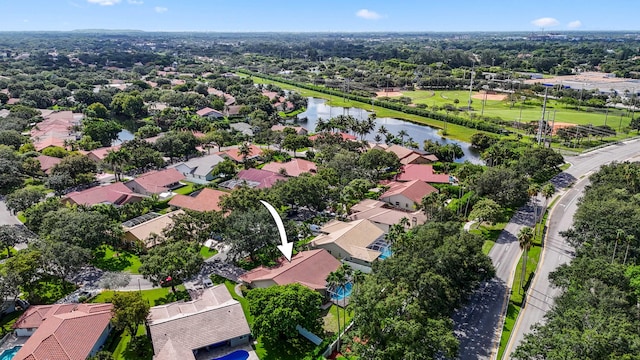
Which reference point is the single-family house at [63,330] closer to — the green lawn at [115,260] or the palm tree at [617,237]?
the green lawn at [115,260]

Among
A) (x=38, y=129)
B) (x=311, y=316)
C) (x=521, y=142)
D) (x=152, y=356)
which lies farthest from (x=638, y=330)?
(x=38, y=129)

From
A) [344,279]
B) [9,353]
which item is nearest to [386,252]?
[344,279]

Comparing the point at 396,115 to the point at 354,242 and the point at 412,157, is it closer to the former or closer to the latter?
the point at 412,157

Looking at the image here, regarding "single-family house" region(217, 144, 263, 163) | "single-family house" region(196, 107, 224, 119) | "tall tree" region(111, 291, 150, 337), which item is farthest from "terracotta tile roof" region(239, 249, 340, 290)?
"single-family house" region(196, 107, 224, 119)

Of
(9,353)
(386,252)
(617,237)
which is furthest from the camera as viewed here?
(386,252)

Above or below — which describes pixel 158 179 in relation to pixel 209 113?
below

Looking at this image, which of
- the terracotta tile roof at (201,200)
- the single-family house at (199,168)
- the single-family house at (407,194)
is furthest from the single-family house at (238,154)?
the single-family house at (407,194)

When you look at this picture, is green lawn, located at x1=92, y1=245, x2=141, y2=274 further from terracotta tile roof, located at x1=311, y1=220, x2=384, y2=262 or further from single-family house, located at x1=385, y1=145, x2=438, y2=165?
single-family house, located at x1=385, y1=145, x2=438, y2=165

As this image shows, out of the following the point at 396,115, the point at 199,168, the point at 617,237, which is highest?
the point at 396,115
